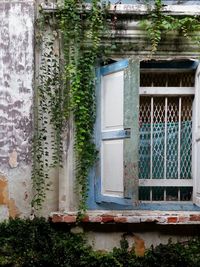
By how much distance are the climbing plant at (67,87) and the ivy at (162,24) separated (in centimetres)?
51

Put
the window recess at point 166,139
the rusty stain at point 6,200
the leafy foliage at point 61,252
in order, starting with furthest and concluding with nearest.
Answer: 1. the window recess at point 166,139
2. the rusty stain at point 6,200
3. the leafy foliage at point 61,252

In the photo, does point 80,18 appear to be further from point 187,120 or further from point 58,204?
point 58,204

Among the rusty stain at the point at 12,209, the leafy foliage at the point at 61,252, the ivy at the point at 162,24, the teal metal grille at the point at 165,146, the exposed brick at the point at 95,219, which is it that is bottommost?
the leafy foliage at the point at 61,252

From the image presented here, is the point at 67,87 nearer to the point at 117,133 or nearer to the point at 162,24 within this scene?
the point at 117,133

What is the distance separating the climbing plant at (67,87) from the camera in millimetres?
4402

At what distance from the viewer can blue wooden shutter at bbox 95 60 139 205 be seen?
174 inches

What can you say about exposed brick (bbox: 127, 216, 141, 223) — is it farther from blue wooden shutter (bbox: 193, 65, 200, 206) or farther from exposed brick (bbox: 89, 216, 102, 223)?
blue wooden shutter (bbox: 193, 65, 200, 206)

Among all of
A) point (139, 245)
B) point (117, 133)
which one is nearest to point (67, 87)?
point (117, 133)

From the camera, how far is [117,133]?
4500 millimetres

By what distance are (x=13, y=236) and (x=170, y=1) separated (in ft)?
10.4

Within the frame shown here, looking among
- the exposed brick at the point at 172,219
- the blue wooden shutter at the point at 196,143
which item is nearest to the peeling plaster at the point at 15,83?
the exposed brick at the point at 172,219

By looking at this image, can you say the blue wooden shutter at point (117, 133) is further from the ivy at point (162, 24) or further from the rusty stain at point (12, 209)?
the rusty stain at point (12, 209)

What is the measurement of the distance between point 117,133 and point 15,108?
1.16m

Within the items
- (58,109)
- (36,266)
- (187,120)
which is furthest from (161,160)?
(36,266)
